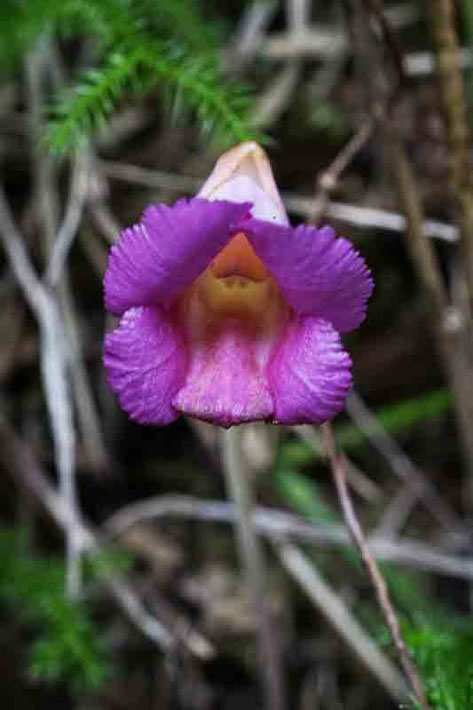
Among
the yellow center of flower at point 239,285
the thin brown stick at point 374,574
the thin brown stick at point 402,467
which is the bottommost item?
the thin brown stick at point 402,467

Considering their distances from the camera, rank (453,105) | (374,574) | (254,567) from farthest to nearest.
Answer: (254,567) → (453,105) → (374,574)

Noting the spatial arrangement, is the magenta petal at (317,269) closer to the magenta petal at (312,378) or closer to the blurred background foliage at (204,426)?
the magenta petal at (312,378)

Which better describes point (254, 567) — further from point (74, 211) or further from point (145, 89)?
point (145, 89)

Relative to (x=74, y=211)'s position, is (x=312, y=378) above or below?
above

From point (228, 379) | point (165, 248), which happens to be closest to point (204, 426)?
point (228, 379)

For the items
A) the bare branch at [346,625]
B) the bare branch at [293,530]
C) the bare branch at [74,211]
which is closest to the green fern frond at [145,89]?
the bare branch at [74,211]

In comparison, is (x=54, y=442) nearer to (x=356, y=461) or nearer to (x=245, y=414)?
(x=356, y=461)

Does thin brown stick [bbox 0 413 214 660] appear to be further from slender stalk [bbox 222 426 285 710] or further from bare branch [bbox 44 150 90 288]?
bare branch [bbox 44 150 90 288]
